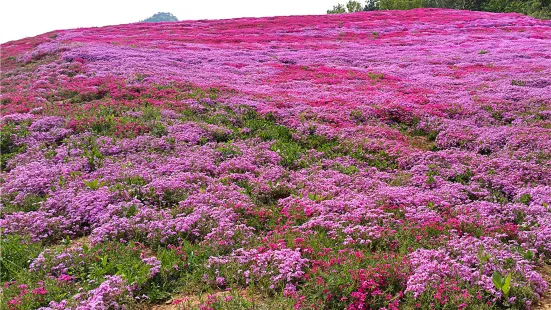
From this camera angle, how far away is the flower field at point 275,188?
6.84 meters

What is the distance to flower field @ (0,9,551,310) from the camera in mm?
6836

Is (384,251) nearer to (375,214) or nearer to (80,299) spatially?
(375,214)

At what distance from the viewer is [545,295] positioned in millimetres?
6578

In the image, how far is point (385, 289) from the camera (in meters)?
6.65

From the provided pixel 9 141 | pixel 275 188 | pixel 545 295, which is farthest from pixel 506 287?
pixel 9 141

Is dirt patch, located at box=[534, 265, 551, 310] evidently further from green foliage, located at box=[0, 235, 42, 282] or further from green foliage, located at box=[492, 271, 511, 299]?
green foliage, located at box=[0, 235, 42, 282]

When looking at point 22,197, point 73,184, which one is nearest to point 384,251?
point 73,184

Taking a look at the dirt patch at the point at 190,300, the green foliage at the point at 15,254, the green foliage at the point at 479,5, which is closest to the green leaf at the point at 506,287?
the dirt patch at the point at 190,300

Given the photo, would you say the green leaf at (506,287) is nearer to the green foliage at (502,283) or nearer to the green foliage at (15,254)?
the green foliage at (502,283)

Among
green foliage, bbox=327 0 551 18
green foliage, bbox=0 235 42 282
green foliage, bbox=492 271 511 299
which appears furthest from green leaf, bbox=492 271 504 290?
green foliage, bbox=327 0 551 18

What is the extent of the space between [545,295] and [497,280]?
3.35ft

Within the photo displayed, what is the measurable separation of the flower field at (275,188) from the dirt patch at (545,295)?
4.4 inches

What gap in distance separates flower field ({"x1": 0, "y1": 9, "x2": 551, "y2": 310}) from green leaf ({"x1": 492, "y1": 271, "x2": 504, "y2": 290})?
0.07 feet

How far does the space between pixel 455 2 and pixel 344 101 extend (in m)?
98.5
